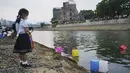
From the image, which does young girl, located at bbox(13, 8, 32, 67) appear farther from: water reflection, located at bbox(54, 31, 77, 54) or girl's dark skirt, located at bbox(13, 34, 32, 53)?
water reflection, located at bbox(54, 31, 77, 54)

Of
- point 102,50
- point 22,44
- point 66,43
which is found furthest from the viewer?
point 66,43

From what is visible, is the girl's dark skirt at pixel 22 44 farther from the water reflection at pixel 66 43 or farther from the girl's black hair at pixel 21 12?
the water reflection at pixel 66 43

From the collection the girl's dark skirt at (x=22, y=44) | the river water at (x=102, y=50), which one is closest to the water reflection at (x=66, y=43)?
the river water at (x=102, y=50)

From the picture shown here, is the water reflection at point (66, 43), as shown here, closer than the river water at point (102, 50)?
No

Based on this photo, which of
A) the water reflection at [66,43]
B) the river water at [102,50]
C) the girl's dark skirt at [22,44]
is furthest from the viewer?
the water reflection at [66,43]

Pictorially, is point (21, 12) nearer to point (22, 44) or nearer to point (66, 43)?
point (22, 44)

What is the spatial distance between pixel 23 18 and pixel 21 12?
263 millimetres

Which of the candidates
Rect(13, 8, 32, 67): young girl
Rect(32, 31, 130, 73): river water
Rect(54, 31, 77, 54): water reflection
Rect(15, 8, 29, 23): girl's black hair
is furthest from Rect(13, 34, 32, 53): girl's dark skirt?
Rect(54, 31, 77, 54): water reflection

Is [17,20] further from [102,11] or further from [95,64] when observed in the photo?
[102,11]

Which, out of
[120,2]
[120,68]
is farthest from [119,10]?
[120,68]

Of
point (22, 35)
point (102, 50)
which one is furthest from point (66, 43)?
point (22, 35)

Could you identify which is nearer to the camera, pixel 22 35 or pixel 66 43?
pixel 22 35

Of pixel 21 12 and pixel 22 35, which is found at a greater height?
pixel 21 12

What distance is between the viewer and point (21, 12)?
10750 millimetres
